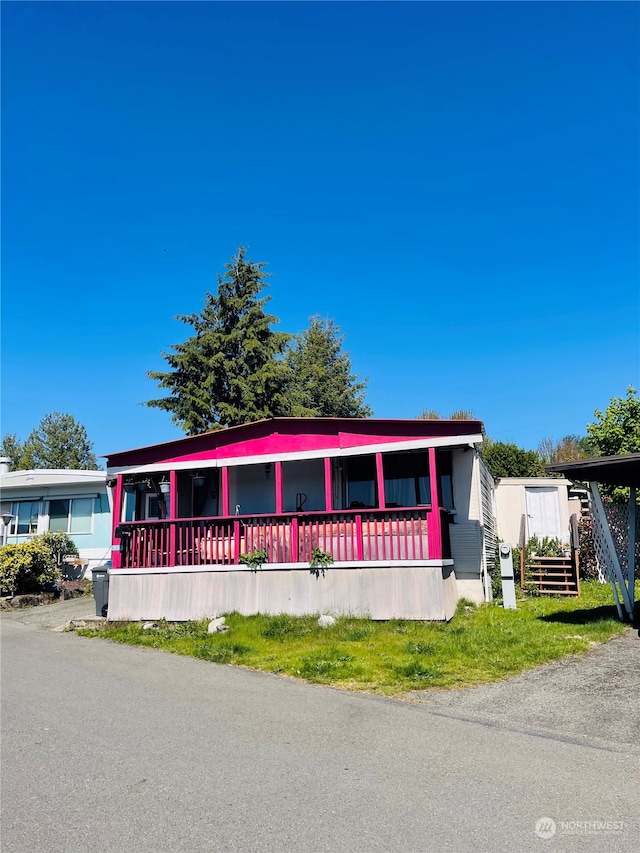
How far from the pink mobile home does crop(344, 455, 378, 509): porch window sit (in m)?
0.02

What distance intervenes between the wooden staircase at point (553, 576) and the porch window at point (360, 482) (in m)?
4.31

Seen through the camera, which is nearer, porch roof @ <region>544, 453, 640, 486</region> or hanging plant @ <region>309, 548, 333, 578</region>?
porch roof @ <region>544, 453, 640, 486</region>

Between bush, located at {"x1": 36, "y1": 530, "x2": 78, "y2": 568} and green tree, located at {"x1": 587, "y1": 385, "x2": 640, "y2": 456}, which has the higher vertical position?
green tree, located at {"x1": 587, "y1": 385, "x2": 640, "y2": 456}

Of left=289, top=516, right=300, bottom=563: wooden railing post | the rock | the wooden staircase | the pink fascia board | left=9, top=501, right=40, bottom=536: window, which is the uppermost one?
the pink fascia board

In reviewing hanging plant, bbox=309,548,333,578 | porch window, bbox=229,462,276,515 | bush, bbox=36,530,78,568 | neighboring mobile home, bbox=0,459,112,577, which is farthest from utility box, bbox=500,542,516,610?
bush, bbox=36,530,78,568

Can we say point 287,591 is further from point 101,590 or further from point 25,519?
point 25,519

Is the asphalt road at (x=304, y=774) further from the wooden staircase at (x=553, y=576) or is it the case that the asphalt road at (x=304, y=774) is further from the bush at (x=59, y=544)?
the bush at (x=59, y=544)

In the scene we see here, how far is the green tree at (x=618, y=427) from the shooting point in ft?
68.2

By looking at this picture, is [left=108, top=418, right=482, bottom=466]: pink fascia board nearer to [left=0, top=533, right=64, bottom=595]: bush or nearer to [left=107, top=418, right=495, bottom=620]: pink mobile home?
[left=107, top=418, right=495, bottom=620]: pink mobile home

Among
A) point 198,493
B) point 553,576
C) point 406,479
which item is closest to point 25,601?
point 198,493

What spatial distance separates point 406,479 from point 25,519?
15.4 m

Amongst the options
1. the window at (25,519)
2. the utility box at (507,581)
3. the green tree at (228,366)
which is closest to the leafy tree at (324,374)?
the green tree at (228,366)

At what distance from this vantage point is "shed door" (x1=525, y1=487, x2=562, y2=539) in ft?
62.8

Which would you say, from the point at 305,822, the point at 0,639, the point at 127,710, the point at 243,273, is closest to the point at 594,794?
the point at 305,822
